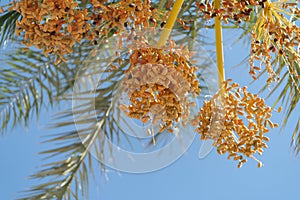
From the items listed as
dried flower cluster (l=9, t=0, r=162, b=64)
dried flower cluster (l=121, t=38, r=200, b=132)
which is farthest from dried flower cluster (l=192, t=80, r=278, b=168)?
dried flower cluster (l=9, t=0, r=162, b=64)

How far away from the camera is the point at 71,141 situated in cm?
285

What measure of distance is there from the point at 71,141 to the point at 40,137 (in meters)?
0.20

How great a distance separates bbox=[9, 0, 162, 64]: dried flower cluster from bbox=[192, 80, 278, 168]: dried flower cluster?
25 centimetres

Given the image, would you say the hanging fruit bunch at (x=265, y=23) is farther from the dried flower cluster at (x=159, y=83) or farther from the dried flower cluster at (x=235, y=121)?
the dried flower cluster at (x=159, y=83)

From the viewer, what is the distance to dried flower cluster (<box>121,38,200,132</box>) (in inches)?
39.3

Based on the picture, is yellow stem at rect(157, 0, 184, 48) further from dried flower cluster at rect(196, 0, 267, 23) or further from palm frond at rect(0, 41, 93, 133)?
palm frond at rect(0, 41, 93, 133)

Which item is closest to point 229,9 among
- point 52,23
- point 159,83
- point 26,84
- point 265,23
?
point 265,23

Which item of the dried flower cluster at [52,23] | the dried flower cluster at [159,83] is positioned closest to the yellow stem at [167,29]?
the dried flower cluster at [159,83]

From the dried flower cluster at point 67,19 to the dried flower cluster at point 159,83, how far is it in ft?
0.30

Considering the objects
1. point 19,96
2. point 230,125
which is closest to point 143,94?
point 230,125

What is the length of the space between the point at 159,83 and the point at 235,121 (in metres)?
0.24

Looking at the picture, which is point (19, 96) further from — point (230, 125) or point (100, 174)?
point (230, 125)

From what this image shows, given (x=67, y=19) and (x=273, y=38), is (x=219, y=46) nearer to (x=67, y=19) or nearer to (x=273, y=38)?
(x=273, y=38)

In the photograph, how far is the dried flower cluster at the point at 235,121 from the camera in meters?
1.11
